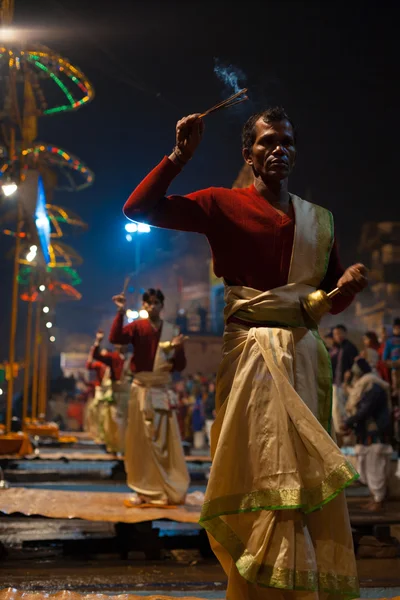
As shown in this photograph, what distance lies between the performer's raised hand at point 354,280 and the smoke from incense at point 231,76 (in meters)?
1.26

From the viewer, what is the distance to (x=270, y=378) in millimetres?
2811

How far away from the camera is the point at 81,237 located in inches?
800

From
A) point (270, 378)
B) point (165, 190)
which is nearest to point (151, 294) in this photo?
point (165, 190)

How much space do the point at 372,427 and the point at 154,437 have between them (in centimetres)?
284

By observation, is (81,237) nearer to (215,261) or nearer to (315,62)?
(315,62)

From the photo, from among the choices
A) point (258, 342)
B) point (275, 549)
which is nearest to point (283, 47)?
point (258, 342)

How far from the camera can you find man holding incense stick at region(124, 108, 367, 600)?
8.57ft

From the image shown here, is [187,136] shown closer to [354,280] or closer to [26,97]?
[354,280]

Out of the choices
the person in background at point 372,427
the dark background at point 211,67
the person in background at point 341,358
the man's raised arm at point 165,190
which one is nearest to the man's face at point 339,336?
the person in background at point 341,358

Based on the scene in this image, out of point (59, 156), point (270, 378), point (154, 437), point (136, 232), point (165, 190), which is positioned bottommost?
point (154, 437)

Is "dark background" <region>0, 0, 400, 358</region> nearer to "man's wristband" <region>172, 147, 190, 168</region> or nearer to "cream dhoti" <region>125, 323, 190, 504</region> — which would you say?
"man's wristband" <region>172, 147, 190, 168</region>

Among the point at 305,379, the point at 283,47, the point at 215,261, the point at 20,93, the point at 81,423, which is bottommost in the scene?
the point at 81,423

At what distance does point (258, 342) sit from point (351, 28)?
4.83 meters

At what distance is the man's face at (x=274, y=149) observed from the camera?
3.08 m
